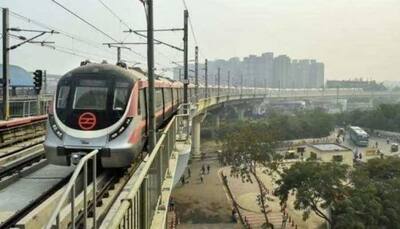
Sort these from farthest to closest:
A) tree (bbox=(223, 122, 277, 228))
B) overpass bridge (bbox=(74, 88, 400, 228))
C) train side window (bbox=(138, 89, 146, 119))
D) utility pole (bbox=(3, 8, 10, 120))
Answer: tree (bbox=(223, 122, 277, 228)), utility pole (bbox=(3, 8, 10, 120)), train side window (bbox=(138, 89, 146, 119)), overpass bridge (bbox=(74, 88, 400, 228))

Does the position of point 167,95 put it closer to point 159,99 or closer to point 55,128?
point 159,99

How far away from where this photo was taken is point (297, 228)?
94.1 ft

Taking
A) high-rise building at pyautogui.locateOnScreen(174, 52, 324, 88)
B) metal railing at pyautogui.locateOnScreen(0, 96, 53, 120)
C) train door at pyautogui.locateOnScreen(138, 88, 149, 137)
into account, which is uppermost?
high-rise building at pyautogui.locateOnScreen(174, 52, 324, 88)

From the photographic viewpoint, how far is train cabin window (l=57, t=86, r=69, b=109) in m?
9.30

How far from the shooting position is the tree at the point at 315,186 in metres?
24.4

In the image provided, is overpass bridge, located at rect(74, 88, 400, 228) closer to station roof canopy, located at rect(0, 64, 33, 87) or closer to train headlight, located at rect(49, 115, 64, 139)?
train headlight, located at rect(49, 115, 64, 139)

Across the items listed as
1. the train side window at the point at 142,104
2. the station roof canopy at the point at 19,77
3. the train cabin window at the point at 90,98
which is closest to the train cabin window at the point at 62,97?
the train cabin window at the point at 90,98

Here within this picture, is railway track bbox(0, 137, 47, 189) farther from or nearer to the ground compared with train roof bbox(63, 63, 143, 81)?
nearer to the ground

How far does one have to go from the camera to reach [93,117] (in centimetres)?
918

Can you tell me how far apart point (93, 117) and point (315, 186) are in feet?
59.6

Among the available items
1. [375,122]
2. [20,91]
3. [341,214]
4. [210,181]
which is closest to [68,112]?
[341,214]

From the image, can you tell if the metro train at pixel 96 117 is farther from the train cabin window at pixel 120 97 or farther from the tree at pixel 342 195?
the tree at pixel 342 195

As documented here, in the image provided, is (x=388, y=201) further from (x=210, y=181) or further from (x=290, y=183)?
(x=210, y=181)

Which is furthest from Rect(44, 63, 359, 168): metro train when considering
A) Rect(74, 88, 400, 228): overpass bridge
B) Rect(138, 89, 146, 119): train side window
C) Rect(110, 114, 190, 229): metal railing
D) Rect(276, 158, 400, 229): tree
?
Rect(276, 158, 400, 229): tree
